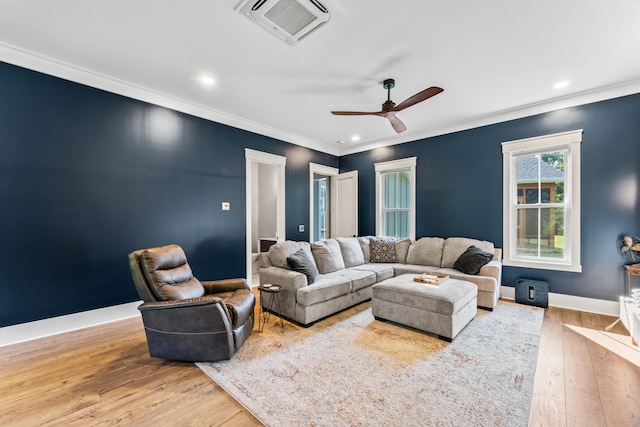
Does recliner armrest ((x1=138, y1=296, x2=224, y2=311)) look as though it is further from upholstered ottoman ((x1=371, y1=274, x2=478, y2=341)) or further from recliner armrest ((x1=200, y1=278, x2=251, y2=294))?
upholstered ottoman ((x1=371, y1=274, x2=478, y2=341))

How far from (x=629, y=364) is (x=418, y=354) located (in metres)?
1.79

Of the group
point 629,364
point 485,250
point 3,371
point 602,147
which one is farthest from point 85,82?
point 602,147

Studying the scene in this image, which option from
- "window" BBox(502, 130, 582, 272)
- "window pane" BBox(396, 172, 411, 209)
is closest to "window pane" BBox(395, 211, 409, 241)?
"window pane" BBox(396, 172, 411, 209)

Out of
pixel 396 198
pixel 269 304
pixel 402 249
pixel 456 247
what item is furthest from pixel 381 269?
pixel 396 198

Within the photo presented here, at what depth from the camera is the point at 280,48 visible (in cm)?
271

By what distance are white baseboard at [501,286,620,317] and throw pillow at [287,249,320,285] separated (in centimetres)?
351

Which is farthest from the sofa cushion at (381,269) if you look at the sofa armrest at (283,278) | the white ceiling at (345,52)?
the white ceiling at (345,52)

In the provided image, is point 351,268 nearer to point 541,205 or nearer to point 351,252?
point 351,252

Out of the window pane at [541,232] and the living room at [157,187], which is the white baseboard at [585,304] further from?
the window pane at [541,232]

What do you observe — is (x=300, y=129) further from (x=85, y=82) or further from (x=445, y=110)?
→ (x=85, y=82)

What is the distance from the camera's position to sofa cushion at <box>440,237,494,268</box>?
441 cm

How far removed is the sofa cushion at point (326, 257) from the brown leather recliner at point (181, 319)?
5.24ft

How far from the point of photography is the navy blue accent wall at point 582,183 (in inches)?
139

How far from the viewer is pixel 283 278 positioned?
342 cm
